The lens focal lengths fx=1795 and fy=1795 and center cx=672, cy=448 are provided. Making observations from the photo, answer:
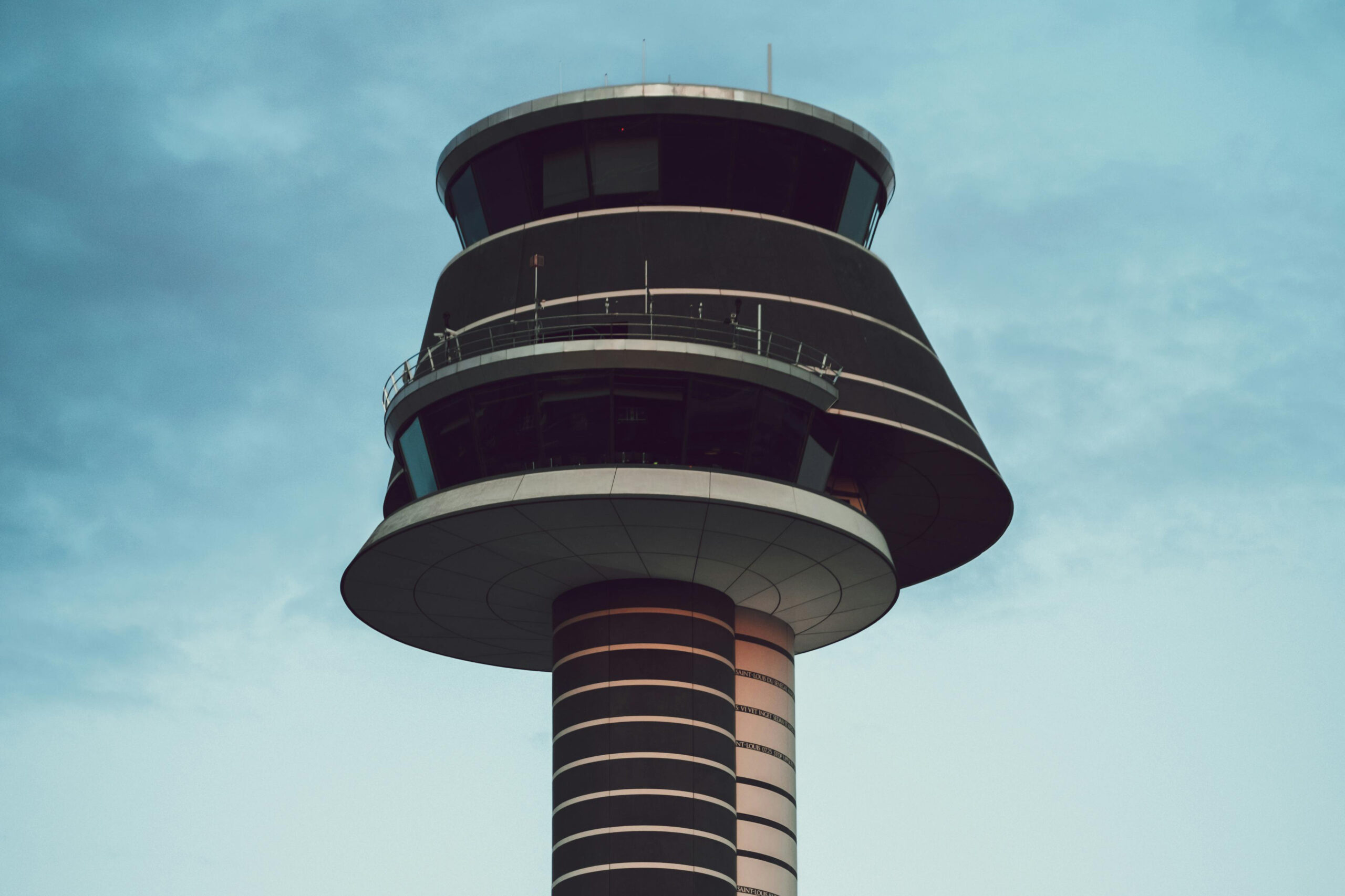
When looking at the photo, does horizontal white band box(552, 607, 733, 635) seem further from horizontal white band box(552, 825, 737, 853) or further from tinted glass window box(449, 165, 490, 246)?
tinted glass window box(449, 165, 490, 246)

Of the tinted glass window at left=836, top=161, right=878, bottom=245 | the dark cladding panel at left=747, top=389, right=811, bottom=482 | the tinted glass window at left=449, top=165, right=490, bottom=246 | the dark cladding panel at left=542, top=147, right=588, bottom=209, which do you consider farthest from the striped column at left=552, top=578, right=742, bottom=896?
the tinted glass window at left=836, top=161, right=878, bottom=245

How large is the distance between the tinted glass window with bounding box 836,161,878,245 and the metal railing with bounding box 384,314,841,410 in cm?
669

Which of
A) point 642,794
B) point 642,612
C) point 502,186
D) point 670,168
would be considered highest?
point 502,186

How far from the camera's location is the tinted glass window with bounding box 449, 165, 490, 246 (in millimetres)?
58844

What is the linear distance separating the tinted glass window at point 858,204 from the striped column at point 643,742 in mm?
13181

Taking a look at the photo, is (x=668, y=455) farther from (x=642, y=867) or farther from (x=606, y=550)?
(x=642, y=867)

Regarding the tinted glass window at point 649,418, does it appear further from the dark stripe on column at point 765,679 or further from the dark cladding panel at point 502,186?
the dark cladding panel at point 502,186

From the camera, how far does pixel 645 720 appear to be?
169ft

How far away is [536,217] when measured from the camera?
57750mm

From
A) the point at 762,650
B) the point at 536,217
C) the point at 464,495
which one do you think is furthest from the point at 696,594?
the point at 536,217

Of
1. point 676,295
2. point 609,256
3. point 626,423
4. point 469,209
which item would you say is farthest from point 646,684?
point 469,209

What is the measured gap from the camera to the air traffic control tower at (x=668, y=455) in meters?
50.3

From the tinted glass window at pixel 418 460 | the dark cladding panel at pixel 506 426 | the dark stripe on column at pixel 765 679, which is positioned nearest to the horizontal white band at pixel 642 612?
the dark stripe on column at pixel 765 679

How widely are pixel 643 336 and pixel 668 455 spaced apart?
14.3 feet
